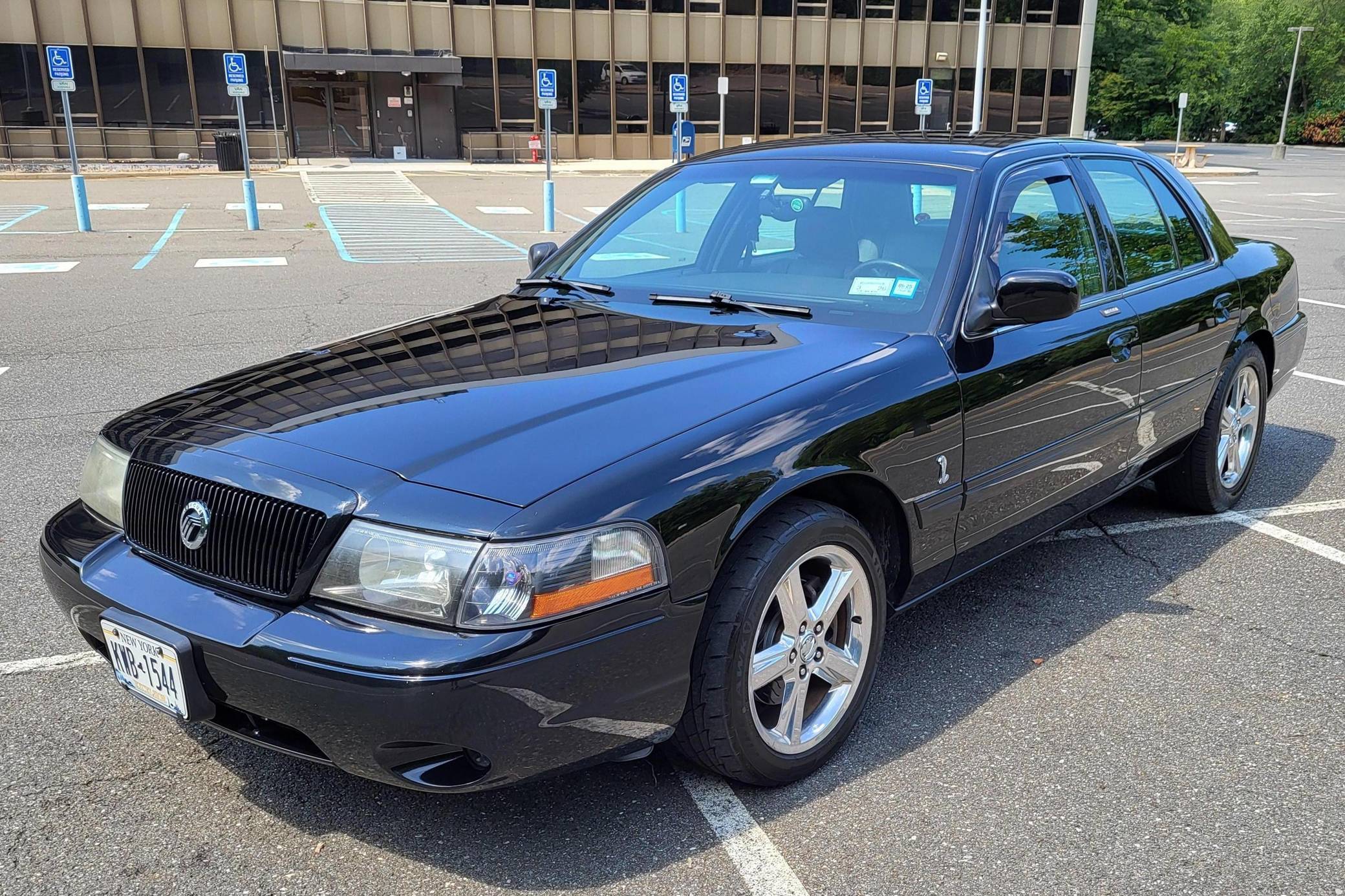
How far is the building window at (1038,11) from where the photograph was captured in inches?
1704

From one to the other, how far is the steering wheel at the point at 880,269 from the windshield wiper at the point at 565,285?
2.72ft

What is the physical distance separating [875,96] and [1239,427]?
40157 millimetres

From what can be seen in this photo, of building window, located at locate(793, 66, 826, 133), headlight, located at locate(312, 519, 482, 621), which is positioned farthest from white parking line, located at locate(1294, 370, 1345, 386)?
building window, located at locate(793, 66, 826, 133)

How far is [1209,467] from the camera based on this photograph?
16.1ft

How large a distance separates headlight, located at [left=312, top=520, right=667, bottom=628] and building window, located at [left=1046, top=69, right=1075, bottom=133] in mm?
46419

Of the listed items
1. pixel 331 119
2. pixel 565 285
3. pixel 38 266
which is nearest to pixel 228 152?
pixel 331 119

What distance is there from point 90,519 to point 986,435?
2.57m

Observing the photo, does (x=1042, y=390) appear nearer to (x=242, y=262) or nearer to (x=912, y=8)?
(x=242, y=262)

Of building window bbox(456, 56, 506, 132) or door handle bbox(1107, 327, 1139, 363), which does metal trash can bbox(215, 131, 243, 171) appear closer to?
building window bbox(456, 56, 506, 132)

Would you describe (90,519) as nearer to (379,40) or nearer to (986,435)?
(986,435)

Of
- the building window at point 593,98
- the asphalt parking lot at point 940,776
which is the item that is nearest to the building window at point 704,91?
the building window at point 593,98

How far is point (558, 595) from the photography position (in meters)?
2.36

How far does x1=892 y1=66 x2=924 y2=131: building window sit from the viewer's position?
42.8 meters

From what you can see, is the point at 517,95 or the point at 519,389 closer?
the point at 519,389
